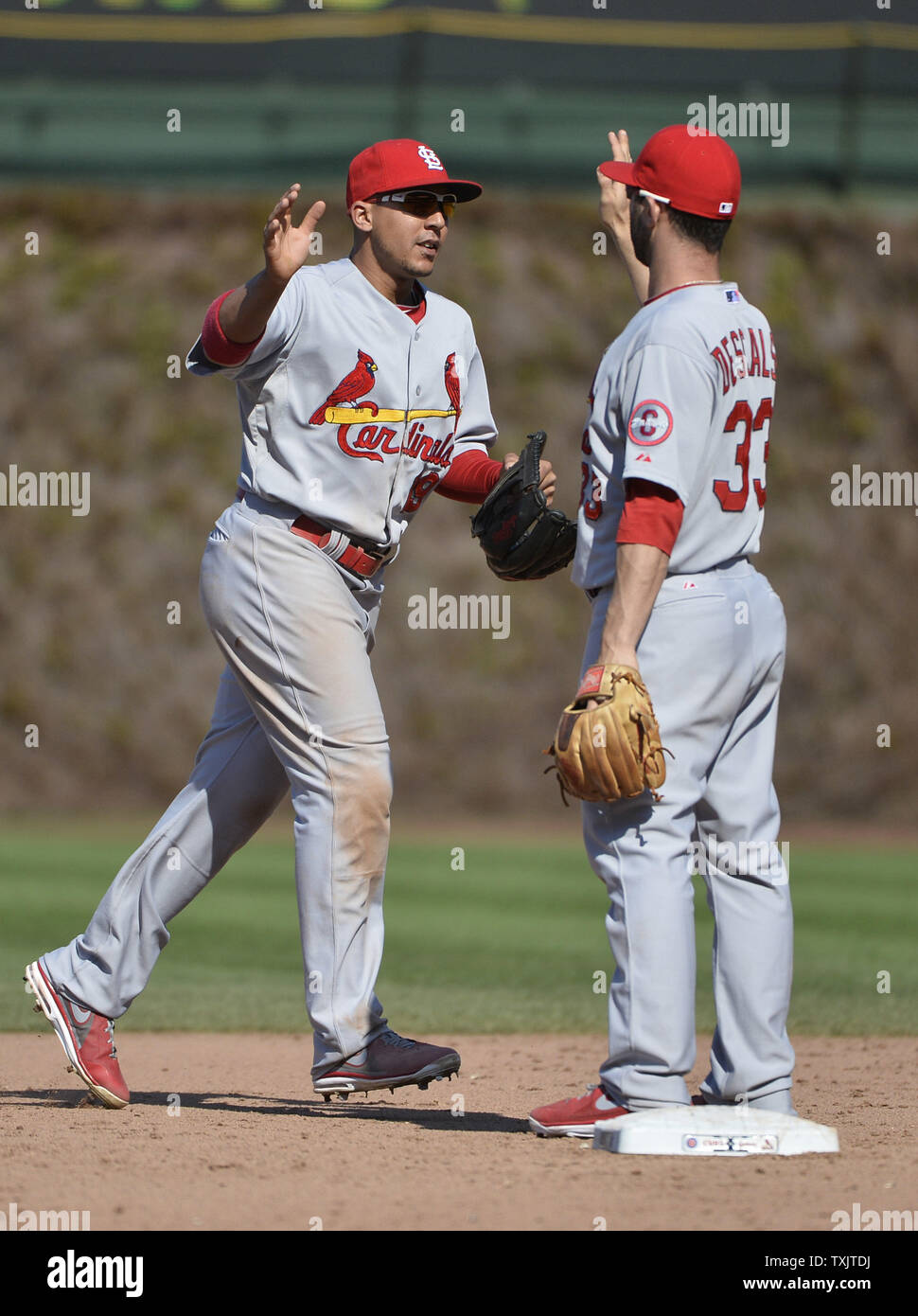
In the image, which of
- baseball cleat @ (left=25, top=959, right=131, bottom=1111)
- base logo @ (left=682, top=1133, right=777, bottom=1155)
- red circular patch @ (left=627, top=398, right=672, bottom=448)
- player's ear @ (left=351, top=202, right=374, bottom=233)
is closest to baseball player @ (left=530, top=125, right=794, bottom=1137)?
red circular patch @ (left=627, top=398, right=672, bottom=448)

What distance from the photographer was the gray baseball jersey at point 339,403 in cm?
399

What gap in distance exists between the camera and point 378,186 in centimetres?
416

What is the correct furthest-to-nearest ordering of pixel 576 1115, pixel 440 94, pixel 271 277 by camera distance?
pixel 440 94
pixel 271 277
pixel 576 1115

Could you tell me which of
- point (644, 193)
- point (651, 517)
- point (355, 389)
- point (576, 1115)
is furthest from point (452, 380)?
point (576, 1115)

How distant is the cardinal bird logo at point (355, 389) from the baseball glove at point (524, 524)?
361mm

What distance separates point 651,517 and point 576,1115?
1.23 metres

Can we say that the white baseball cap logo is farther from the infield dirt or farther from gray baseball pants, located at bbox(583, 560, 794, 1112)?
the infield dirt

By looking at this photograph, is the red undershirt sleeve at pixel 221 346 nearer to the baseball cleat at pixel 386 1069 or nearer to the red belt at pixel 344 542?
the red belt at pixel 344 542

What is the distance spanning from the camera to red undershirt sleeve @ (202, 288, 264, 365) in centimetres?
385

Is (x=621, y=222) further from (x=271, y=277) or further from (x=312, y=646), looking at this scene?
(x=312, y=646)

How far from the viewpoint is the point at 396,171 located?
13.6 ft

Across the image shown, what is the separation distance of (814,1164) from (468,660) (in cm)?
1105

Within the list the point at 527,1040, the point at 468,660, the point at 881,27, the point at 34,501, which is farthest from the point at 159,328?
the point at 527,1040

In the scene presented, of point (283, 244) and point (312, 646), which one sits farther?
point (312, 646)
